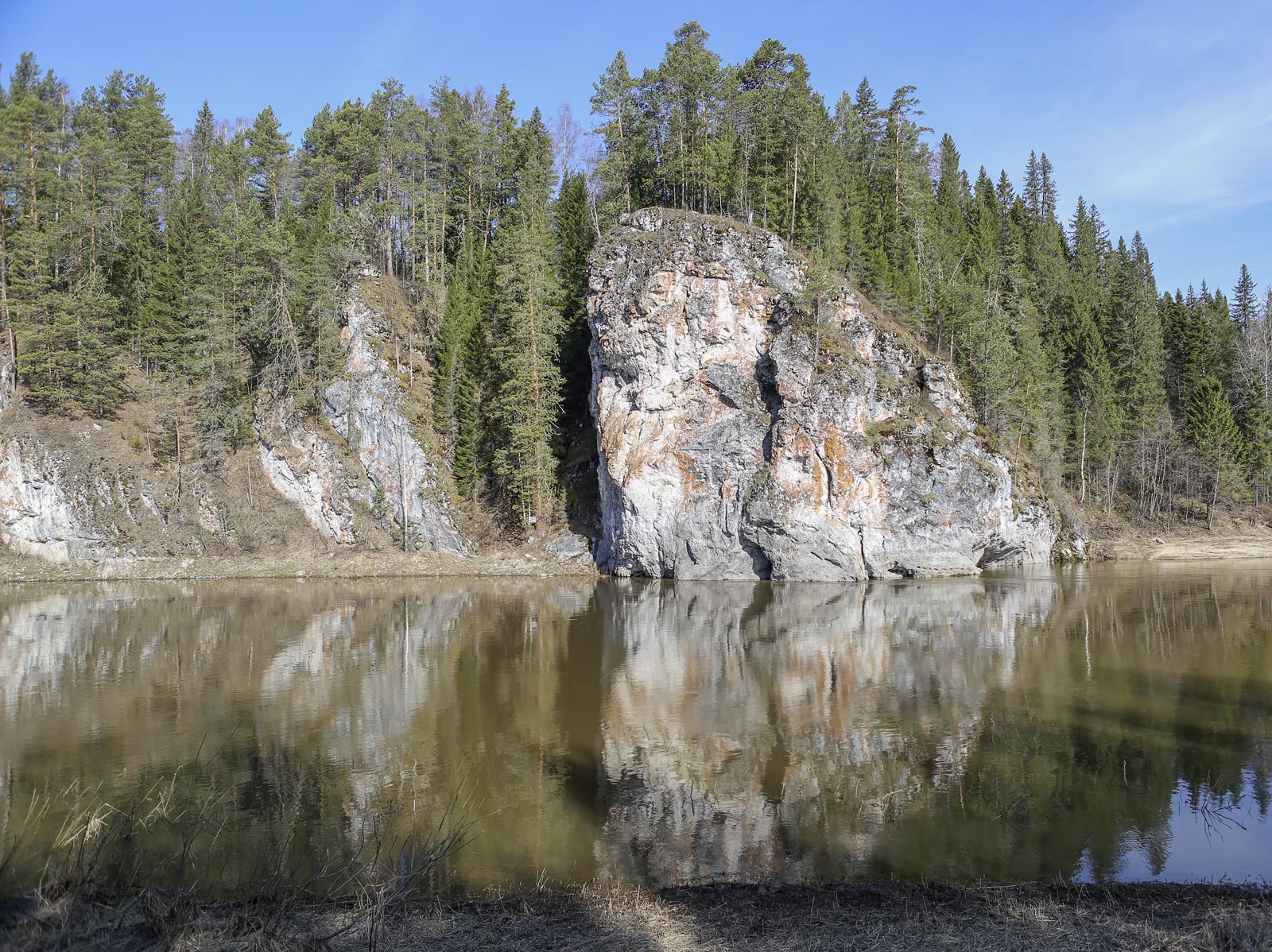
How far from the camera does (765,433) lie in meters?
38.1

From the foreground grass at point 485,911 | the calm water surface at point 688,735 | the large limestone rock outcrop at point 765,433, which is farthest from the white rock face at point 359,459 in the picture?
the foreground grass at point 485,911

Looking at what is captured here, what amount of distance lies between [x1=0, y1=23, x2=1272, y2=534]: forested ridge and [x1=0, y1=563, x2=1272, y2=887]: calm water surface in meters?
19.8

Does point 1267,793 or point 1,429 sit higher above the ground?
point 1,429

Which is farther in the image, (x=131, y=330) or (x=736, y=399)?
(x=131, y=330)

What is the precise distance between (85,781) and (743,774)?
398 inches

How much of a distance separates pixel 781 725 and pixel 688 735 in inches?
75.0

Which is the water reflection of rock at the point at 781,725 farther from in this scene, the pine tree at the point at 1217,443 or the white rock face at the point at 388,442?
the pine tree at the point at 1217,443

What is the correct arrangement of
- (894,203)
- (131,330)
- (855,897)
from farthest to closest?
(894,203)
(131,330)
(855,897)

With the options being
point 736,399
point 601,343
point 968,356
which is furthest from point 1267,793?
point 968,356

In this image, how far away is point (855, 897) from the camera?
761cm

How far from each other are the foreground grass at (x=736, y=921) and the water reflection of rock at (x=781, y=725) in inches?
46.2

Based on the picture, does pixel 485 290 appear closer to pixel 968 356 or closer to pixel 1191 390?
pixel 968 356

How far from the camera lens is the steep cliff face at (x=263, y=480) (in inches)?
1501

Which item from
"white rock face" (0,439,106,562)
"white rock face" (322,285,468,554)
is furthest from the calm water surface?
"white rock face" (322,285,468,554)
